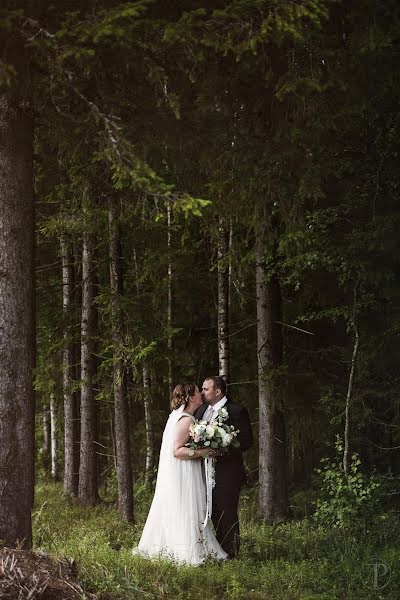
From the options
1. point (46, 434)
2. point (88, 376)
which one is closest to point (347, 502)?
point (88, 376)

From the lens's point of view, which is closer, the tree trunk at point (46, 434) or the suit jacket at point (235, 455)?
the suit jacket at point (235, 455)

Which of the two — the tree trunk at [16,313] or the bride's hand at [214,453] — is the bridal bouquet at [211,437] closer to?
the bride's hand at [214,453]

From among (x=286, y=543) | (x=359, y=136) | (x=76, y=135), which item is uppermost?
(x=359, y=136)

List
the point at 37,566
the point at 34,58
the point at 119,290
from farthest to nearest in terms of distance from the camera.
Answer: the point at 119,290 < the point at 34,58 < the point at 37,566

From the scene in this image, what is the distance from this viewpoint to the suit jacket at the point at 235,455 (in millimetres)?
11328

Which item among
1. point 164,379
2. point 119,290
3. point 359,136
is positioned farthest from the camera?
point 164,379

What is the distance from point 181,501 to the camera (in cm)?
1130

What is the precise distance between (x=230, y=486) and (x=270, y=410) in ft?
13.4

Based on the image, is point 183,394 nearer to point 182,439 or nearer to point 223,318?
point 182,439

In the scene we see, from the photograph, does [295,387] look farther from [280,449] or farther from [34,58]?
[34,58]

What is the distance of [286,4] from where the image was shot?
8.20 metres

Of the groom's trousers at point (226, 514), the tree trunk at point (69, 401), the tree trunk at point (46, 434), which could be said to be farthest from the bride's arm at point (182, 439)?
the tree trunk at point (46, 434)

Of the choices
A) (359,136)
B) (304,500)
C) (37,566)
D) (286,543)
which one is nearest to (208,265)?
(304,500)

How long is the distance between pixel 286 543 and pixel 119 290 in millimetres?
5655
